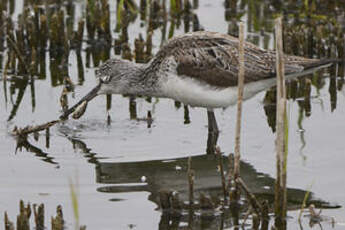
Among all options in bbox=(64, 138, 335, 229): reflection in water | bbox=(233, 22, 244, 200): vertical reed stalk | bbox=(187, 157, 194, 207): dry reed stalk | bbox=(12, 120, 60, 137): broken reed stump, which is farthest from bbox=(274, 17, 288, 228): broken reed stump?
bbox=(12, 120, 60, 137): broken reed stump

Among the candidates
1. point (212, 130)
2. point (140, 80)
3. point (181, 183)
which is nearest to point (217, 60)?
point (212, 130)

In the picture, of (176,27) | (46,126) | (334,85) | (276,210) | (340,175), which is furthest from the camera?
(176,27)

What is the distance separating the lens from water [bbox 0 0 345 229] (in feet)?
24.5

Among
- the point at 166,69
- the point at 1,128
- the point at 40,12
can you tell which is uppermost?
the point at 40,12

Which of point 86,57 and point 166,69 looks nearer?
point 166,69

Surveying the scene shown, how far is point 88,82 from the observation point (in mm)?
11133

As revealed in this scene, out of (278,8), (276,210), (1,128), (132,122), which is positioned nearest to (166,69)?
(132,122)

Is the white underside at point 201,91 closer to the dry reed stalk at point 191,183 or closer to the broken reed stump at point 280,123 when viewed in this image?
the dry reed stalk at point 191,183

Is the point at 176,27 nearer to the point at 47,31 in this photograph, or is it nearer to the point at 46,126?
the point at 47,31

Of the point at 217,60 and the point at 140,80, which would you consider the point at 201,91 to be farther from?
the point at 140,80

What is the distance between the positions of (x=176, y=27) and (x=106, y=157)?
16.3ft

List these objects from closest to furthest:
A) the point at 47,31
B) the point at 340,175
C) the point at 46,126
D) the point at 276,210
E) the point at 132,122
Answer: the point at 276,210
the point at 340,175
the point at 46,126
the point at 132,122
the point at 47,31

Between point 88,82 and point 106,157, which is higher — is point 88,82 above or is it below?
above

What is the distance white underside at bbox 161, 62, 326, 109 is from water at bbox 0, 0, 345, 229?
19.7 inches
